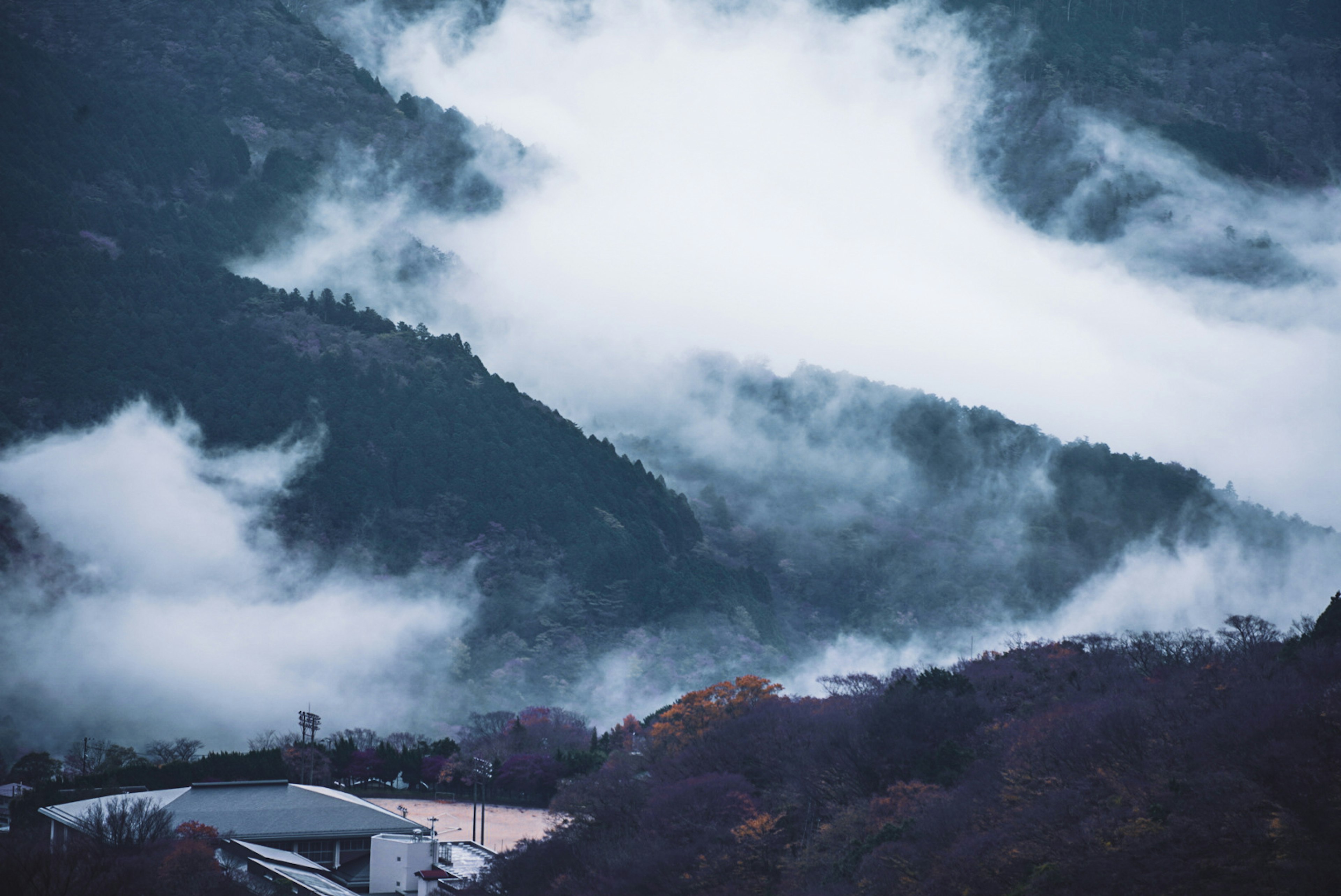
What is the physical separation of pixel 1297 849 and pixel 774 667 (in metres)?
140

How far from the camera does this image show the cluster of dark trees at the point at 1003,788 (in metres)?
39.8

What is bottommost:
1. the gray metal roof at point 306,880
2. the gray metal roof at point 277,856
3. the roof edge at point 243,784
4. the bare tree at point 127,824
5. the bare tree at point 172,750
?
the gray metal roof at point 306,880

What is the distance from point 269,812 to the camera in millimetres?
84000

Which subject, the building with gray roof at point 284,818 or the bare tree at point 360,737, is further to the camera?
the bare tree at point 360,737

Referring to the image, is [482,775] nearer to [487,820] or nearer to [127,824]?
[487,820]

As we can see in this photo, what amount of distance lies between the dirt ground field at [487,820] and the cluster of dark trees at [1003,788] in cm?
841

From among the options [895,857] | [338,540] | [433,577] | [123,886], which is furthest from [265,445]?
[895,857]

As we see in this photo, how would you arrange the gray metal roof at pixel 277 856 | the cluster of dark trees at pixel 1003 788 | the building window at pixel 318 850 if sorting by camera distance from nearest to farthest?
the cluster of dark trees at pixel 1003 788 < the gray metal roof at pixel 277 856 < the building window at pixel 318 850

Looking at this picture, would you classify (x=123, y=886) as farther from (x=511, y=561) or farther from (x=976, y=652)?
(x=976, y=652)

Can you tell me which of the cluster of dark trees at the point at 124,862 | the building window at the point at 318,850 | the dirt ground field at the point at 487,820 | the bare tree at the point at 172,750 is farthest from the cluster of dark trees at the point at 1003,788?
the bare tree at the point at 172,750

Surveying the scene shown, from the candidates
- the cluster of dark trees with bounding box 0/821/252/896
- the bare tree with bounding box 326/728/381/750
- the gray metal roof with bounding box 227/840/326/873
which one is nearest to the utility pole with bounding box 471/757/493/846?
the gray metal roof with bounding box 227/840/326/873

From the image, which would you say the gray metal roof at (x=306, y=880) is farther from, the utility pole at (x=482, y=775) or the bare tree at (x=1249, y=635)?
the bare tree at (x=1249, y=635)

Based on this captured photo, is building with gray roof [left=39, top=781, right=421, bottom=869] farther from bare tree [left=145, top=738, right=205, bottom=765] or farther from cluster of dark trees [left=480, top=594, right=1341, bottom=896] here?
bare tree [left=145, top=738, right=205, bottom=765]

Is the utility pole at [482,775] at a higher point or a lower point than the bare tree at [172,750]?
lower
